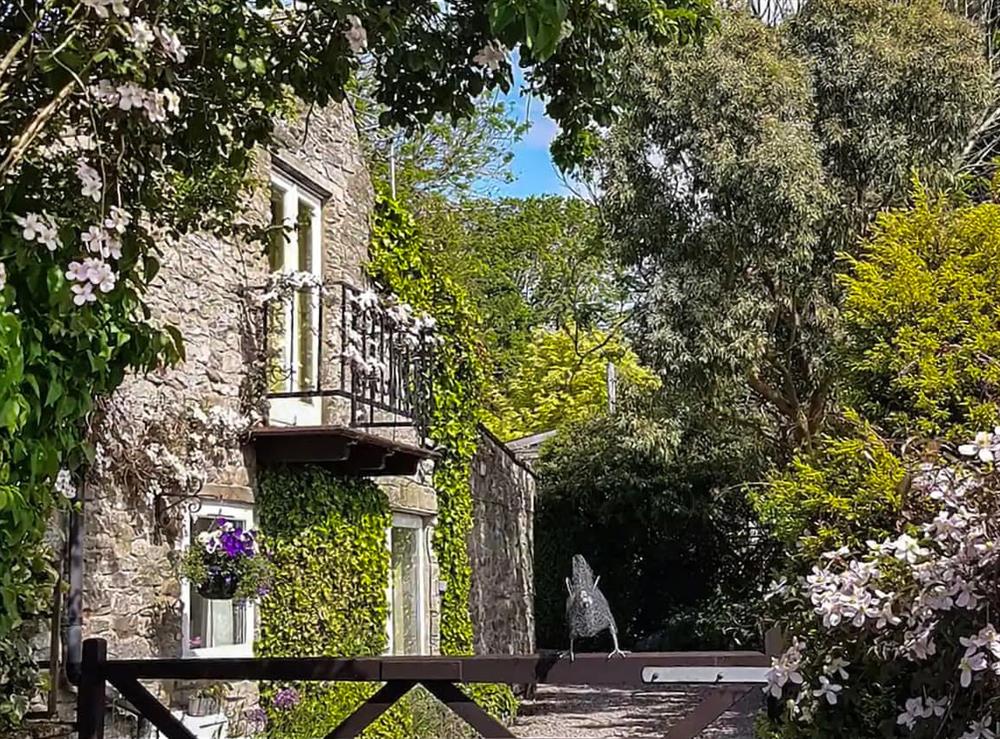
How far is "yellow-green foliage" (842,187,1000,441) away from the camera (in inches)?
207

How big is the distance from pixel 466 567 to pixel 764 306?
373 centimetres

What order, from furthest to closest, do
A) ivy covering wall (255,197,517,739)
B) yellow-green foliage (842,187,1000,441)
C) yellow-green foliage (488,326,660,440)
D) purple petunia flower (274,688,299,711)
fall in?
yellow-green foliage (488,326,660,440) → ivy covering wall (255,197,517,739) → purple petunia flower (274,688,299,711) → yellow-green foliage (842,187,1000,441)

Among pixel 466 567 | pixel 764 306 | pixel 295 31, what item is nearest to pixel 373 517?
pixel 466 567

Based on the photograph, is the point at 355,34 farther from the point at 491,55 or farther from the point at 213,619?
the point at 213,619

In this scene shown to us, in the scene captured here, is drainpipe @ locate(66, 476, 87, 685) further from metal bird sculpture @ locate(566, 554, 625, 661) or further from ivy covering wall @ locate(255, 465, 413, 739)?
metal bird sculpture @ locate(566, 554, 625, 661)

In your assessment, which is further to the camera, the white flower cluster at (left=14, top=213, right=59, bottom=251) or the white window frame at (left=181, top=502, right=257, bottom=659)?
the white window frame at (left=181, top=502, right=257, bottom=659)

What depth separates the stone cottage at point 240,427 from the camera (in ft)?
18.0

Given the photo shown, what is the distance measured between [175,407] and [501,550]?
696cm

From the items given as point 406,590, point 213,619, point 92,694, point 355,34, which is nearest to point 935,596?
point 355,34

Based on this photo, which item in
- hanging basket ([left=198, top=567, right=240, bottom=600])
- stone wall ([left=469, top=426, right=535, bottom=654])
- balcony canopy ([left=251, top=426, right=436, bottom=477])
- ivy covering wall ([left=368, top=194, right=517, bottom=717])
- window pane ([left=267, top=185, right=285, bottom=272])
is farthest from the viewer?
stone wall ([left=469, top=426, right=535, bottom=654])

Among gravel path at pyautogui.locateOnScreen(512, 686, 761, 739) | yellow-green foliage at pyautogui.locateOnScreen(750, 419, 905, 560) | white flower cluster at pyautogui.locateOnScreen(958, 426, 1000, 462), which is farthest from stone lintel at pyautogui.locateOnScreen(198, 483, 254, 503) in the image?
white flower cluster at pyautogui.locateOnScreen(958, 426, 1000, 462)

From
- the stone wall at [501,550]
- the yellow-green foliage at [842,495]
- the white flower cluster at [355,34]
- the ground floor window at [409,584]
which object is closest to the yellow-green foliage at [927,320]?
the yellow-green foliage at [842,495]

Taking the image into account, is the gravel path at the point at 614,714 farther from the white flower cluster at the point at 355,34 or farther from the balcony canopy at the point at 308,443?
the white flower cluster at the point at 355,34

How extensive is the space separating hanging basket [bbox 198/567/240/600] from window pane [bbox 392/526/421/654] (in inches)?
132
